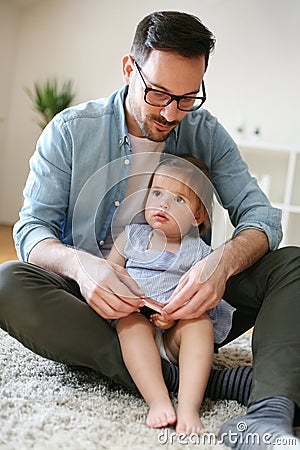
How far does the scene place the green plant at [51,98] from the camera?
4570 millimetres

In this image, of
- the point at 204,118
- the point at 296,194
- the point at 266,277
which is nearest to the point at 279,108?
the point at 296,194

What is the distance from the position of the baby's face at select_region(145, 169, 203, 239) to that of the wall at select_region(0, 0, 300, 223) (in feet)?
10.6

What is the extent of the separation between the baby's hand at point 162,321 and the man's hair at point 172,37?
60 cm

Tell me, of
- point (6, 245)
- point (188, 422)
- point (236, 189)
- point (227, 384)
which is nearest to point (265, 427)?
point (188, 422)

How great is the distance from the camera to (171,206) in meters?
1.38

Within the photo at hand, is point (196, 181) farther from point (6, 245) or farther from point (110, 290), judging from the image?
point (6, 245)

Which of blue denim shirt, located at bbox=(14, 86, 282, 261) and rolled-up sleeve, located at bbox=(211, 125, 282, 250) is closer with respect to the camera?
blue denim shirt, located at bbox=(14, 86, 282, 261)

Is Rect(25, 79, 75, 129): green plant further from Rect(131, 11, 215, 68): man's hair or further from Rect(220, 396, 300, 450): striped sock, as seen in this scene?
Rect(220, 396, 300, 450): striped sock

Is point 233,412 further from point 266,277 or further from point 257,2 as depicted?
point 257,2

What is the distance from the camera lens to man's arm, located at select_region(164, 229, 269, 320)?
4.29 feet

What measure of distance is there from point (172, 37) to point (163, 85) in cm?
12

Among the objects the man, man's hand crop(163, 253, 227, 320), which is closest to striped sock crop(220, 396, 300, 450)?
the man

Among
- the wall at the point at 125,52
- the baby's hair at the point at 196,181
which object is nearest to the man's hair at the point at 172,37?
the baby's hair at the point at 196,181

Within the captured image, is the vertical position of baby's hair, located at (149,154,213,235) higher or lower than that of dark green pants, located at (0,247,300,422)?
higher
